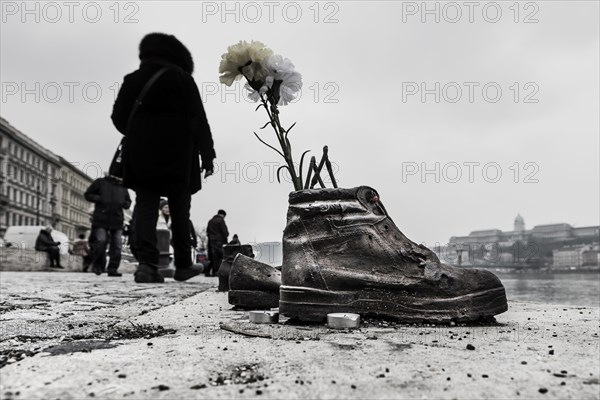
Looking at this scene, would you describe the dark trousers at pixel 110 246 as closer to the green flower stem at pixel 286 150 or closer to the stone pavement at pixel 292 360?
the green flower stem at pixel 286 150

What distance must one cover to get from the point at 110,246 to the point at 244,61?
6.85m

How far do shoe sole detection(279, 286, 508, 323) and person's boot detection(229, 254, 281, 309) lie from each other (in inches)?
23.5

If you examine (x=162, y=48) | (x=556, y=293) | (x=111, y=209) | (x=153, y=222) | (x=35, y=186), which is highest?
(x=35, y=186)

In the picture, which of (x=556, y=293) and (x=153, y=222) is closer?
(x=153, y=222)

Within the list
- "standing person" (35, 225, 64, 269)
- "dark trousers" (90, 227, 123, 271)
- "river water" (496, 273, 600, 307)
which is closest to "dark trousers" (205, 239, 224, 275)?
"dark trousers" (90, 227, 123, 271)

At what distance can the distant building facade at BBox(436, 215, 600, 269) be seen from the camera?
3830 millimetres

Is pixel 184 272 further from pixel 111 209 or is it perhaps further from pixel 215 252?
pixel 215 252

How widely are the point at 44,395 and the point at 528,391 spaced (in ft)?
2.93

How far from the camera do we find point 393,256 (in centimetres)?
206

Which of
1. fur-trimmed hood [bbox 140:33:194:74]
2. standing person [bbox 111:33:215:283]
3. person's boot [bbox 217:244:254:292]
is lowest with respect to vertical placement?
person's boot [bbox 217:244:254:292]

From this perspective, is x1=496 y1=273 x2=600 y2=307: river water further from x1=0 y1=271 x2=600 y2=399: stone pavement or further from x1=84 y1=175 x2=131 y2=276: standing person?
x1=84 y1=175 x2=131 y2=276: standing person

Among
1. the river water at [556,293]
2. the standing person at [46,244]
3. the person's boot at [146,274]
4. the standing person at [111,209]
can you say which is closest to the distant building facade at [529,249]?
the river water at [556,293]

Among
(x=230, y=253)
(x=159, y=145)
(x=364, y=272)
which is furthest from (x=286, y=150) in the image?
(x=159, y=145)

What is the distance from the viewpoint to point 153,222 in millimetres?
4703
